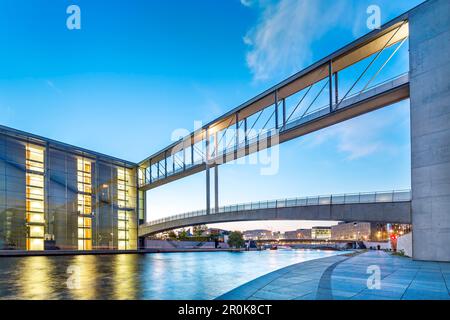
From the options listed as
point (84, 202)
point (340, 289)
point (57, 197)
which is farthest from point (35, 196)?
point (340, 289)

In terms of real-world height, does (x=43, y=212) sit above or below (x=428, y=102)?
below

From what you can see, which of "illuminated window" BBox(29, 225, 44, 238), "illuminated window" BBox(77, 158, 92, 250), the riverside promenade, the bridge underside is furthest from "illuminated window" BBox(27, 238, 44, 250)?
the riverside promenade

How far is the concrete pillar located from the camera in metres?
17.1

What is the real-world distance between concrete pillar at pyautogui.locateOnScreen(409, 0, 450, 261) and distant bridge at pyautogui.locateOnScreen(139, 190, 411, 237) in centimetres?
217

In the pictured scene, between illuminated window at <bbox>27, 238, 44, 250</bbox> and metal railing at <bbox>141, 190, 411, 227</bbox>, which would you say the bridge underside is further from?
illuminated window at <bbox>27, 238, 44, 250</bbox>

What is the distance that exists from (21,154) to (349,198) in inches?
1400

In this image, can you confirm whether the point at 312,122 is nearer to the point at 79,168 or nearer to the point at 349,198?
the point at 349,198

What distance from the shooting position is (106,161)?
50.2 meters

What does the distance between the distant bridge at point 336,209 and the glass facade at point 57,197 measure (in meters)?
17.5

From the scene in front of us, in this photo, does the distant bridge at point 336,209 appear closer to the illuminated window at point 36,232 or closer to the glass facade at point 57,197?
the glass facade at point 57,197

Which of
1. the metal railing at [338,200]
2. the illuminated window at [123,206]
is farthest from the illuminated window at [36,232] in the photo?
the metal railing at [338,200]

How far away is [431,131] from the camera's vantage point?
1789cm

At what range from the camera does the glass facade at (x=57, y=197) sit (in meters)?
37.1
